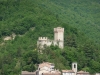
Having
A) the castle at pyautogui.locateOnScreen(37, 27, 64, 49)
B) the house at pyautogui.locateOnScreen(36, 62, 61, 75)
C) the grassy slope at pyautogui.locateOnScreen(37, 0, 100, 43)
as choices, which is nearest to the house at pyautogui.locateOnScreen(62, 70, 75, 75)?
the house at pyautogui.locateOnScreen(36, 62, 61, 75)

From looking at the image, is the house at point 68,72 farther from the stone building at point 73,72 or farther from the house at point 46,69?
the house at point 46,69

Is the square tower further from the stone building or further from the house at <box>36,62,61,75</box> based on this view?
the house at <box>36,62,61,75</box>

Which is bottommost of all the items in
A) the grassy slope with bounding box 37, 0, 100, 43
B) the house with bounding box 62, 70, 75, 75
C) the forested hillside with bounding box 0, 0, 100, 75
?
the house with bounding box 62, 70, 75, 75

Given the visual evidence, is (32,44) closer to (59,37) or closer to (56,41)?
(59,37)

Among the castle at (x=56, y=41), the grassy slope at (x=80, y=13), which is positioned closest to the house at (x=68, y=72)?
the castle at (x=56, y=41)

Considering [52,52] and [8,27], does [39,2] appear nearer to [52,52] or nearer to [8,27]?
[8,27]

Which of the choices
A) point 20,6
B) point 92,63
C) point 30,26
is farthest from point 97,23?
point 92,63

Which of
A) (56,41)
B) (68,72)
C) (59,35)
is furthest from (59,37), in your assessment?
(68,72)
